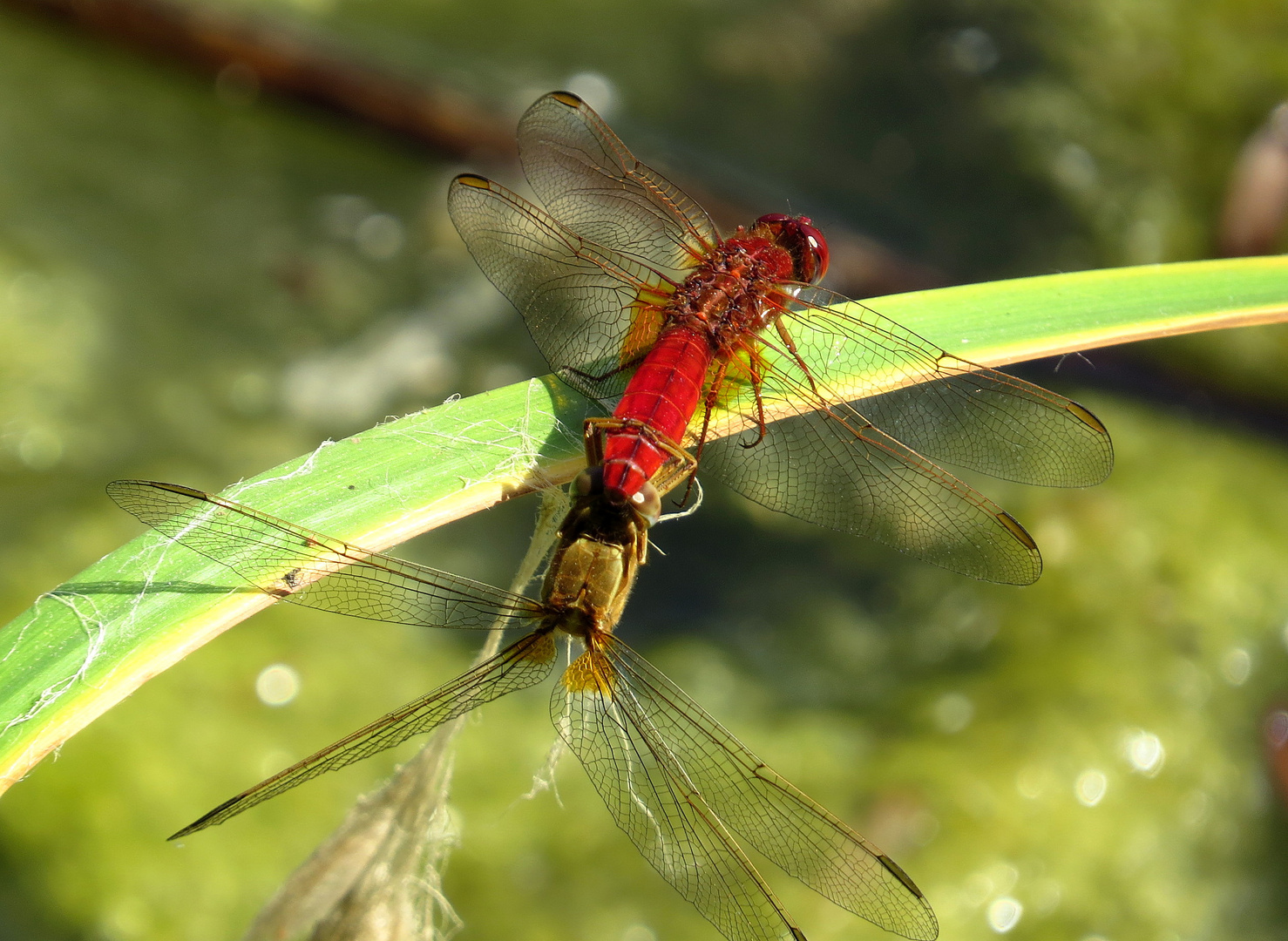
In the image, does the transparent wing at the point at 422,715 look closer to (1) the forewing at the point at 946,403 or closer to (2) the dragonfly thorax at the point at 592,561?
(2) the dragonfly thorax at the point at 592,561

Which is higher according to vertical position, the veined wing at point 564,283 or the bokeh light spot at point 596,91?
the bokeh light spot at point 596,91

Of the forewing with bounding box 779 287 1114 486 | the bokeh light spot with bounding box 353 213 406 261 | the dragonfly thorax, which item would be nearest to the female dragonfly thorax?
the dragonfly thorax

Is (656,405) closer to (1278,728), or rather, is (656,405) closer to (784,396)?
(784,396)

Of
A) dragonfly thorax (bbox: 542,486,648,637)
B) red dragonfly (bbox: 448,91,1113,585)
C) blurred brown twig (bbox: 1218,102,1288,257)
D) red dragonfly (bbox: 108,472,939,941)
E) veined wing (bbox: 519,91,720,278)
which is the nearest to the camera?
red dragonfly (bbox: 108,472,939,941)

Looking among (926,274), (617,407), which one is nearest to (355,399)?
(617,407)

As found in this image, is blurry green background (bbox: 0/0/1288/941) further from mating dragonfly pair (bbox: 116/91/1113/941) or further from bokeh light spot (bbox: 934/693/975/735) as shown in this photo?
mating dragonfly pair (bbox: 116/91/1113/941)

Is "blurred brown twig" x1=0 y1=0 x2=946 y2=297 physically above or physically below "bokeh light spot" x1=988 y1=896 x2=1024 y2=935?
above

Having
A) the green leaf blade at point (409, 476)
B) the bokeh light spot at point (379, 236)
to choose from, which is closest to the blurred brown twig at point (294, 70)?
the bokeh light spot at point (379, 236)
